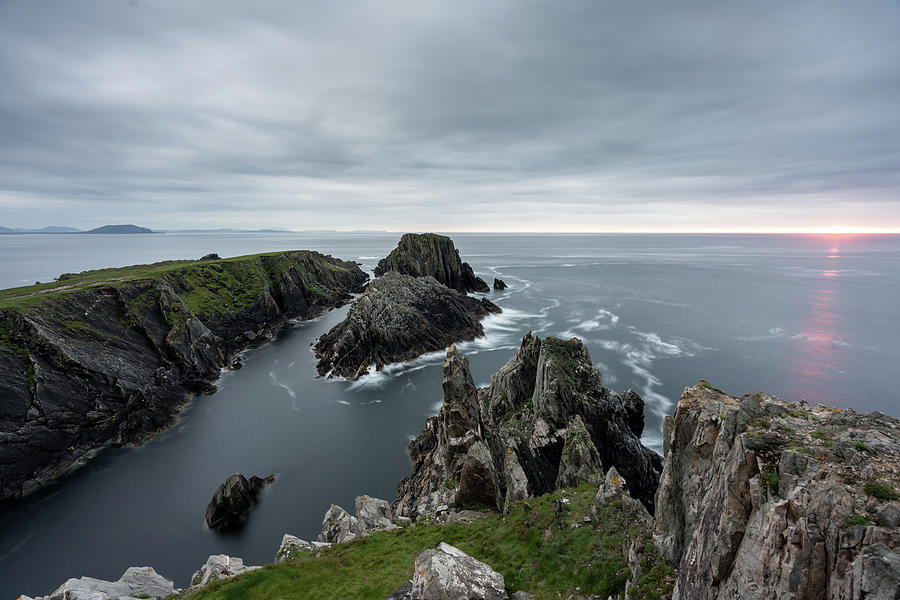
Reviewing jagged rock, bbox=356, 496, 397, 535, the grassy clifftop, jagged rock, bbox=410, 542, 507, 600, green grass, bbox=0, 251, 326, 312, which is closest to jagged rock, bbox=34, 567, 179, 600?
jagged rock, bbox=356, 496, 397, 535

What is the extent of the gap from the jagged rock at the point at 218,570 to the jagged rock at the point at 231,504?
11.5 metres

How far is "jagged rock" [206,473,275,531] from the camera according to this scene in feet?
107

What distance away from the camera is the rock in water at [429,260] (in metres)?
115

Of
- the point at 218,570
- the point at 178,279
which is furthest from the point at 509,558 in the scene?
the point at 178,279

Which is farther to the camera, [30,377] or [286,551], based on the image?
[30,377]

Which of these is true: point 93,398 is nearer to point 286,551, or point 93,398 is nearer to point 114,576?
point 114,576

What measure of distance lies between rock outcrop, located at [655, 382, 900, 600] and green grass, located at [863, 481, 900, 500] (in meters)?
0.02

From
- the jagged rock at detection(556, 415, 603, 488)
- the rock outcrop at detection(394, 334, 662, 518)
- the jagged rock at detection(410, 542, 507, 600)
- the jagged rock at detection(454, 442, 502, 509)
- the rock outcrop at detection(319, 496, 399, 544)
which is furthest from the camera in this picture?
the rock outcrop at detection(394, 334, 662, 518)

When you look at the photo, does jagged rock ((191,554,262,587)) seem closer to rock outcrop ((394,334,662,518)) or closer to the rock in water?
rock outcrop ((394,334,662,518))

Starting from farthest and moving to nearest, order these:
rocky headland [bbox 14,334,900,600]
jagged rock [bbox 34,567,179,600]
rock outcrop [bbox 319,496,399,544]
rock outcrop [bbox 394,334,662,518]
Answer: rock outcrop [bbox 394,334,662,518], rock outcrop [bbox 319,496,399,544], jagged rock [bbox 34,567,179,600], rocky headland [bbox 14,334,900,600]

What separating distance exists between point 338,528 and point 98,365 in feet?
142

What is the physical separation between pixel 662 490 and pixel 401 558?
13.1 meters

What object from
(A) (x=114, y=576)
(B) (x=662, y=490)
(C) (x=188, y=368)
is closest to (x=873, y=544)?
(B) (x=662, y=490)

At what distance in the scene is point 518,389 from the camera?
38000 mm
